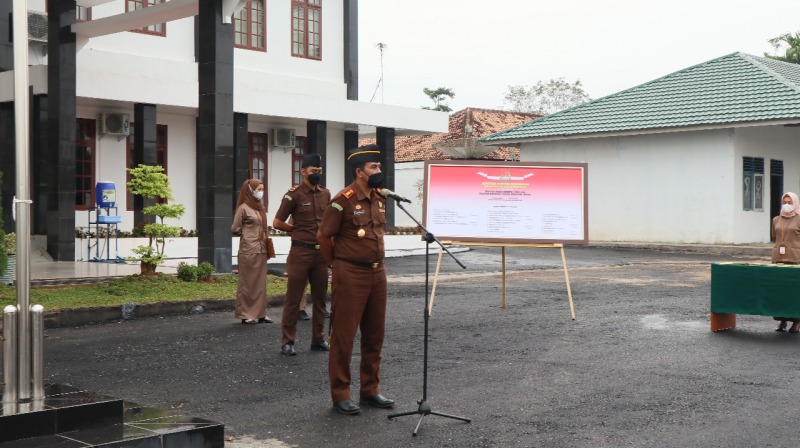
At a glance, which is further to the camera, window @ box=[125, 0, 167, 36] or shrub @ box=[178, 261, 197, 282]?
window @ box=[125, 0, 167, 36]

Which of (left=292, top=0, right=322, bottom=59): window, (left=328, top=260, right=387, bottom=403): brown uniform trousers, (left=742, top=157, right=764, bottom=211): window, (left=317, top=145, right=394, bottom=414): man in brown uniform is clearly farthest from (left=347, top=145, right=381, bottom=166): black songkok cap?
(left=742, top=157, right=764, bottom=211): window

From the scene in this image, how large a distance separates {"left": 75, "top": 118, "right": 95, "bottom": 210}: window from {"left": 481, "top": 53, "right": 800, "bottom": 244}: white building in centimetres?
1582

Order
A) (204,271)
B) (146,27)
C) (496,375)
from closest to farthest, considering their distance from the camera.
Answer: (496,375) → (204,271) → (146,27)

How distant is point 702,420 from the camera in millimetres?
5410

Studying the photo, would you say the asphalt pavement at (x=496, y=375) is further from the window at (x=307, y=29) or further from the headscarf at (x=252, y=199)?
the window at (x=307, y=29)

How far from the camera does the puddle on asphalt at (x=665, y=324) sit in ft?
31.6

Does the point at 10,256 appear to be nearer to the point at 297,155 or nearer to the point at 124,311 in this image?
the point at 124,311

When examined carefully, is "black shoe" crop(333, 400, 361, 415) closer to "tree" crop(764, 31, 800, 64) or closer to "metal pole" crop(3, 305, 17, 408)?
"metal pole" crop(3, 305, 17, 408)

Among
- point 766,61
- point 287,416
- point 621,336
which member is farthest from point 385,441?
point 766,61

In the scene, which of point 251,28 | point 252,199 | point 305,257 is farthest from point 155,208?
point 251,28

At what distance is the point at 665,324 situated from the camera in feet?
32.4

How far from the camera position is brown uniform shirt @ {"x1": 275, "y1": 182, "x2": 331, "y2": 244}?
330 inches

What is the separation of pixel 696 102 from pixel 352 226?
23610 mm

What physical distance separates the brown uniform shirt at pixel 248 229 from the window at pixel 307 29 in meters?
16.9
